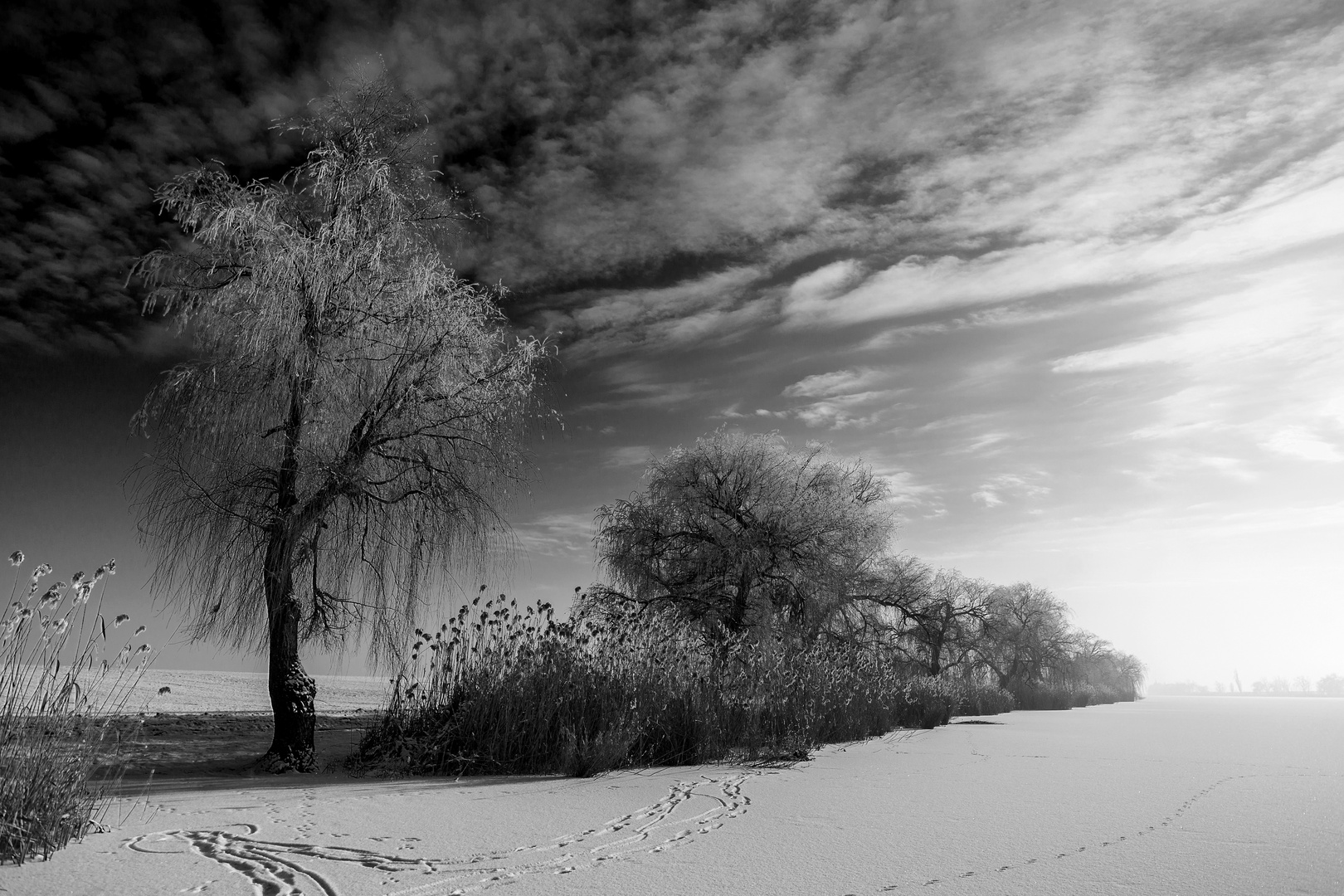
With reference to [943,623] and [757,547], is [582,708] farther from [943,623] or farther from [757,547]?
[943,623]

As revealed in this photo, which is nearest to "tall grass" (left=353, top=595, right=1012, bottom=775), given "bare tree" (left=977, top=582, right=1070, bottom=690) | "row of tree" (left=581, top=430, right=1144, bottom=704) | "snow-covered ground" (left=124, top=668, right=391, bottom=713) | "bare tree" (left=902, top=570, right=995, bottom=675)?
"snow-covered ground" (left=124, top=668, right=391, bottom=713)

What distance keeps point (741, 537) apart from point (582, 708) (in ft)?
35.2

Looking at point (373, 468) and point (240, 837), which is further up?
point (373, 468)

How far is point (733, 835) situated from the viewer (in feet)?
12.7

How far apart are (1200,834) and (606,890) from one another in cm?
300

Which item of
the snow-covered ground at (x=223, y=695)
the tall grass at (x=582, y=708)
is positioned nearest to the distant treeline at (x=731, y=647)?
the tall grass at (x=582, y=708)

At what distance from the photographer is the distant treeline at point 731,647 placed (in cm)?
699

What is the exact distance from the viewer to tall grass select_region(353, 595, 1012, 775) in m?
6.66

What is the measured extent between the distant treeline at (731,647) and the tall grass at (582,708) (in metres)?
0.02

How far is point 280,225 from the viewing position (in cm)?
766

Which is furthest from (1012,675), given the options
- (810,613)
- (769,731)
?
(769,731)

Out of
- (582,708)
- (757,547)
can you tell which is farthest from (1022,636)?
(582,708)

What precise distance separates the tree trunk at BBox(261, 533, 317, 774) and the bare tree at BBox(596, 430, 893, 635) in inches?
394

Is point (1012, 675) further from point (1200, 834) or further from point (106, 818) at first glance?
point (106, 818)
